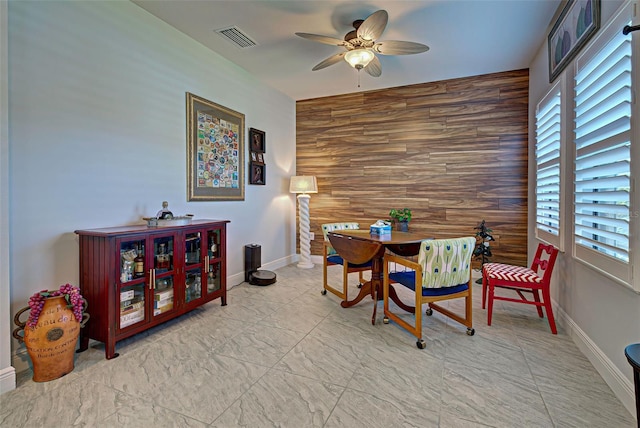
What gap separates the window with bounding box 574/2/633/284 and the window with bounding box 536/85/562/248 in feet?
1.38

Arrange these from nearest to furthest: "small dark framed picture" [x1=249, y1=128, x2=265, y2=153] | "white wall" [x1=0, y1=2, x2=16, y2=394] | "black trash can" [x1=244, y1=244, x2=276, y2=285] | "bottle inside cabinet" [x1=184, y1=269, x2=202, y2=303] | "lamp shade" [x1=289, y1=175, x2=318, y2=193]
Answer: "white wall" [x1=0, y1=2, x2=16, y2=394]
"bottle inside cabinet" [x1=184, y1=269, x2=202, y2=303]
"black trash can" [x1=244, y1=244, x2=276, y2=285]
"small dark framed picture" [x1=249, y1=128, x2=265, y2=153]
"lamp shade" [x1=289, y1=175, x2=318, y2=193]

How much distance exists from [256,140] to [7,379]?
3.07 m

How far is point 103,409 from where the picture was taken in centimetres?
150

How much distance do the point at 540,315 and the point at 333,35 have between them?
10.3 ft

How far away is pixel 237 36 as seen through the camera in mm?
2879

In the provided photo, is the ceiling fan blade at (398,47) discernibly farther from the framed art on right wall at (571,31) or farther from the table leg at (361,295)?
the table leg at (361,295)

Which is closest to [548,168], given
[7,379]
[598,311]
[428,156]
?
[598,311]

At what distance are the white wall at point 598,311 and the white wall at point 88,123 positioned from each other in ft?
10.6

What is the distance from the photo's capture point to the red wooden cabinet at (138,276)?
76.7 inches

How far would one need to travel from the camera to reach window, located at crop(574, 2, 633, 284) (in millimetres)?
1529

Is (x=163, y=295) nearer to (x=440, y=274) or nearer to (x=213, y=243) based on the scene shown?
(x=213, y=243)

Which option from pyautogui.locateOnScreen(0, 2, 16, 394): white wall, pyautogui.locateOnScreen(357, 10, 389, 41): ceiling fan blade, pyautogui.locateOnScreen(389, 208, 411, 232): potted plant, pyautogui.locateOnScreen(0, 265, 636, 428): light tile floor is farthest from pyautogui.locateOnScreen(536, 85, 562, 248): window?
pyautogui.locateOnScreen(0, 2, 16, 394): white wall

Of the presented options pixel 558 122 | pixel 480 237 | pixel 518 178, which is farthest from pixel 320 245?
pixel 558 122

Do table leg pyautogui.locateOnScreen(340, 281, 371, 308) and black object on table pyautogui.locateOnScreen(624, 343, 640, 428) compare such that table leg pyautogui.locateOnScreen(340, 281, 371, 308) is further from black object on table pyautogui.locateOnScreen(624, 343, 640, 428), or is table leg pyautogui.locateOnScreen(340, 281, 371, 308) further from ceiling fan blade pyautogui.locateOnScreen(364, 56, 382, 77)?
ceiling fan blade pyautogui.locateOnScreen(364, 56, 382, 77)
